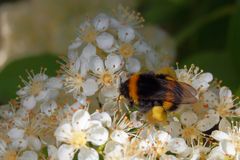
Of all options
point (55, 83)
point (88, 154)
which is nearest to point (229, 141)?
point (88, 154)

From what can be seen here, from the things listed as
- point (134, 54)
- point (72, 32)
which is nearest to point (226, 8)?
point (72, 32)

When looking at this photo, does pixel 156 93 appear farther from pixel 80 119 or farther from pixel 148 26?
pixel 148 26

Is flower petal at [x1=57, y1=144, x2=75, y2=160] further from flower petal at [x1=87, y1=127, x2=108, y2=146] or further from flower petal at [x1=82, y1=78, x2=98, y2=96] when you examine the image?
flower petal at [x1=82, y1=78, x2=98, y2=96]

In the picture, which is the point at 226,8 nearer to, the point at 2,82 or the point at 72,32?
the point at 72,32

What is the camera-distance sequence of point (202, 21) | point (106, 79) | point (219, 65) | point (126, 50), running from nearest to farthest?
1. point (106, 79)
2. point (126, 50)
3. point (219, 65)
4. point (202, 21)

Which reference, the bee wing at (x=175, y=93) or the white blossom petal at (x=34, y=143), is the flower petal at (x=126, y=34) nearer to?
the bee wing at (x=175, y=93)

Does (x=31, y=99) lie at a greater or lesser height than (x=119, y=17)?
lesser
